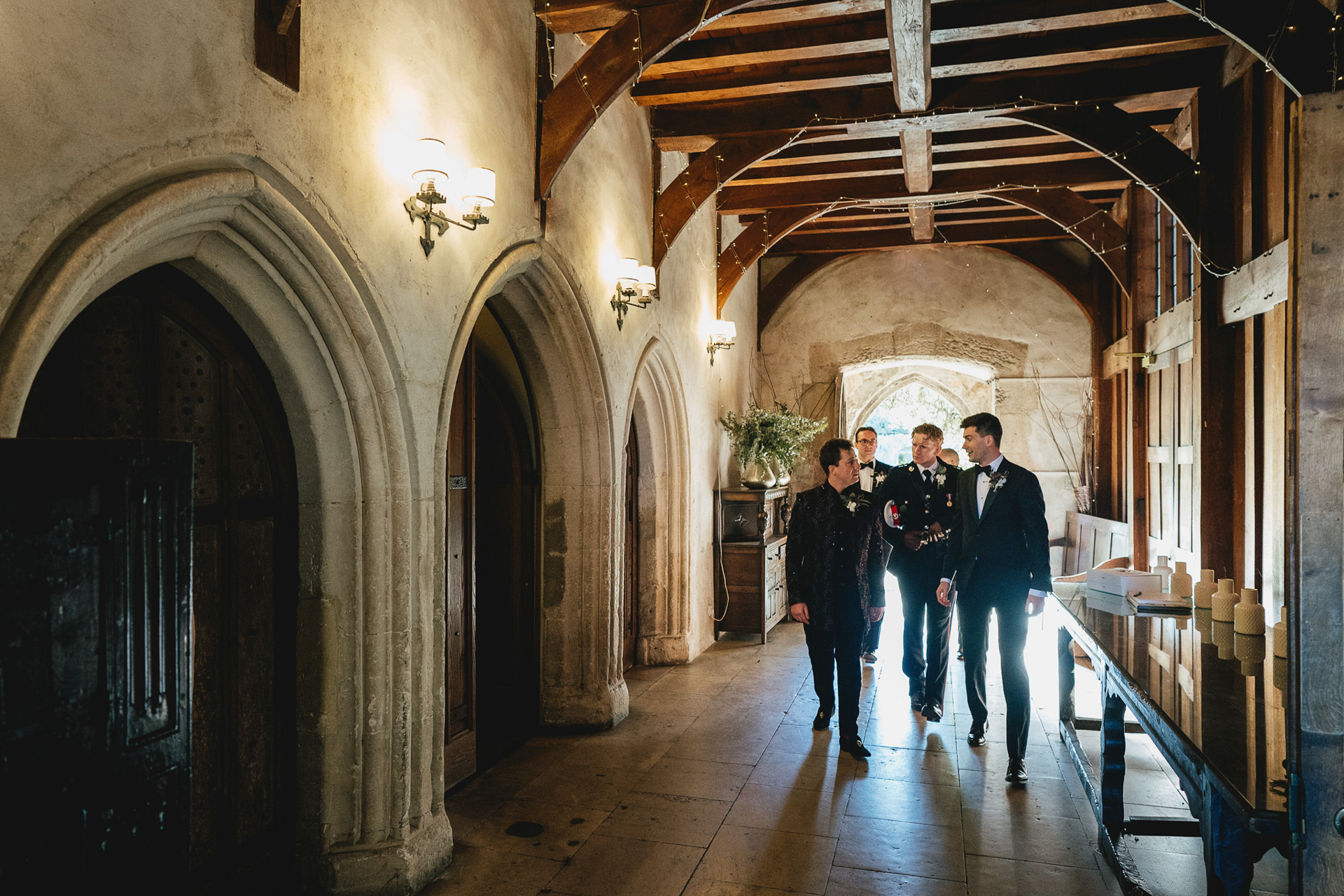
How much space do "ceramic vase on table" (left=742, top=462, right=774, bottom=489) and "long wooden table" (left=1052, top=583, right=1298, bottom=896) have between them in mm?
3698

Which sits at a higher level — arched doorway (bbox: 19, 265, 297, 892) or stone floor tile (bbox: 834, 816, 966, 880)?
Answer: arched doorway (bbox: 19, 265, 297, 892)

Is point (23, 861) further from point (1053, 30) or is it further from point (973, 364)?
point (973, 364)

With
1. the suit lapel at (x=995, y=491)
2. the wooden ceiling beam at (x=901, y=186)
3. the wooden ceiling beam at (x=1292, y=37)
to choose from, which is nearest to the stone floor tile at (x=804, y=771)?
the suit lapel at (x=995, y=491)

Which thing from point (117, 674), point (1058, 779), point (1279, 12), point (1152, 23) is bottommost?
point (1058, 779)

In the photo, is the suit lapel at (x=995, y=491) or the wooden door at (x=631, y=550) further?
the wooden door at (x=631, y=550)

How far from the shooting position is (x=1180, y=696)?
93.5 inches

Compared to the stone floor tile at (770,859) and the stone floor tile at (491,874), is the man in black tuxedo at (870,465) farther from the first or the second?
the stone floor tile at (491,874)

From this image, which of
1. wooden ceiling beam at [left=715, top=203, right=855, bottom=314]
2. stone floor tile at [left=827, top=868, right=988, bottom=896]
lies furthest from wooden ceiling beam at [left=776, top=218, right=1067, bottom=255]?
stone floor tile at [left=827, top=868, right=988, bottom=896]

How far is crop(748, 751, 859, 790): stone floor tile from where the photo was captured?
13.4 feet

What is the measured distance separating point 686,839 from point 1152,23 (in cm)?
502

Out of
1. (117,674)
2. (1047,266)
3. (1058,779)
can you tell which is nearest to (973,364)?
(1047,266)

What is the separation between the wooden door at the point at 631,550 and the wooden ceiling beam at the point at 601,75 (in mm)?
2622

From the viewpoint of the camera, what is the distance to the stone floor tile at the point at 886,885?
118 inches

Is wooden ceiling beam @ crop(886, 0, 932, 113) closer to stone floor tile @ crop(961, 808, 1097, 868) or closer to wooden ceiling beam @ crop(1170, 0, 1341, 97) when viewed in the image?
wooden ceiling beam @ crop(1170, 0, 1341, 97)
